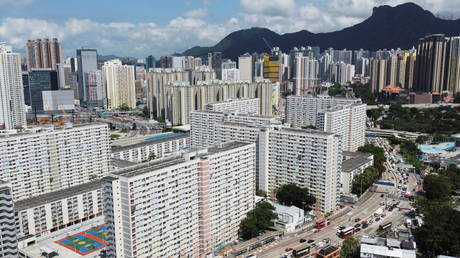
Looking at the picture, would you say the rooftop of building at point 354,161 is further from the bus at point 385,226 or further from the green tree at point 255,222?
the green tree at point 255,222

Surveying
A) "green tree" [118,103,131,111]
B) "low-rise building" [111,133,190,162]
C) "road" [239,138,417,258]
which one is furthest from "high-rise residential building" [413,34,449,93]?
"green tree" [118,103,131,111]

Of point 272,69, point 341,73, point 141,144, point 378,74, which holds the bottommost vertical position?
point 141,144

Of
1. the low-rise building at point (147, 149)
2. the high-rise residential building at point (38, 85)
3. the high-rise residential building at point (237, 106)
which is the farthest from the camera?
the high-rise residential building at point (38, 85)

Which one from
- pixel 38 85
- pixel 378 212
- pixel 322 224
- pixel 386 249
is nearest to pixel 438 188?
pixel 378 212

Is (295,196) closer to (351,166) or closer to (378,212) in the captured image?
(378,212)

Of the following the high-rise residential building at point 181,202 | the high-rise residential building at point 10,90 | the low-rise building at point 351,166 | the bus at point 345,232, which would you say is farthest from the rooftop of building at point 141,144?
the high-rise residential building at point 10,90

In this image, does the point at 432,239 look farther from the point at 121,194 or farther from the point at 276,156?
the point at 121,194

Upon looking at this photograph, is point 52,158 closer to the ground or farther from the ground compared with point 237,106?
closer to the ground
